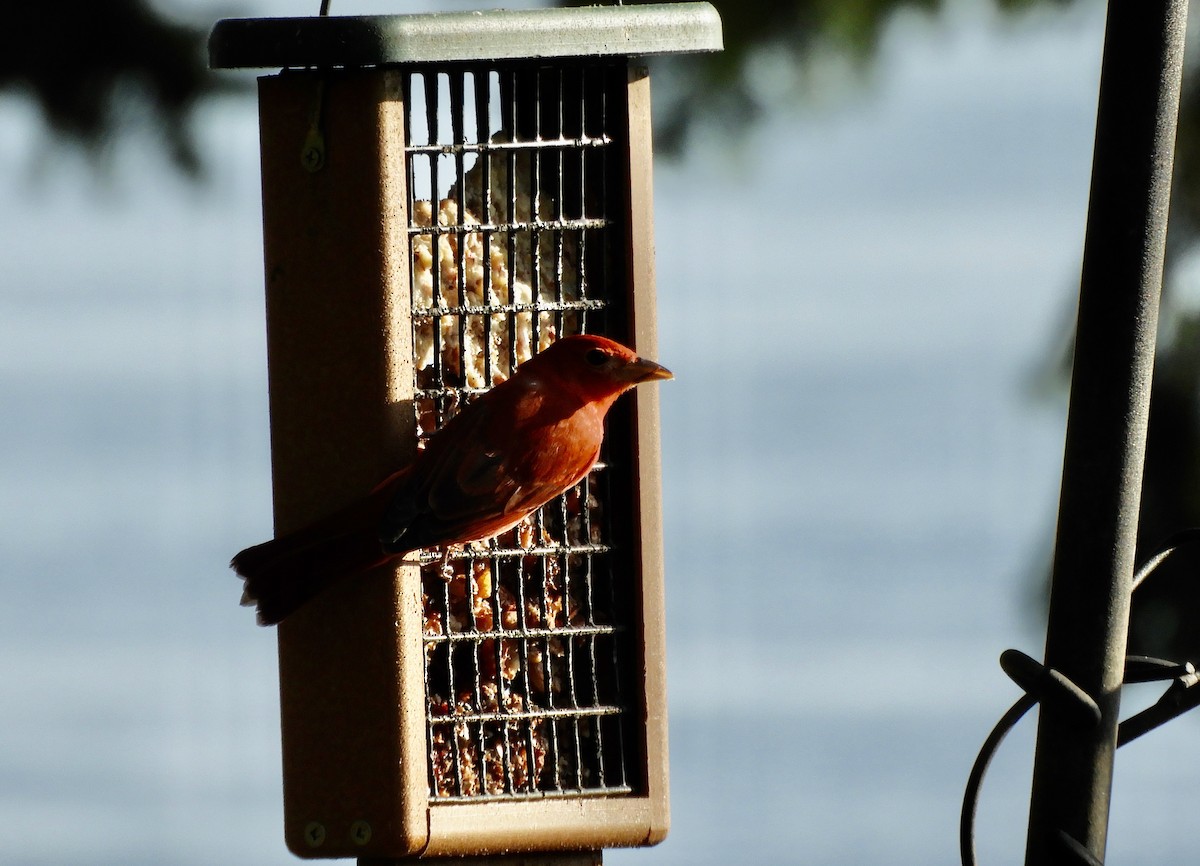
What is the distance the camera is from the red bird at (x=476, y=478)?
8.32 ft

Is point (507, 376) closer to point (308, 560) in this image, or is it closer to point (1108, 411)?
point (308, 560)

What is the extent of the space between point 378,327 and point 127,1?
3026mm

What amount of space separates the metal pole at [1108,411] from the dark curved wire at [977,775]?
42mm

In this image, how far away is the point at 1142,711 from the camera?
212cm

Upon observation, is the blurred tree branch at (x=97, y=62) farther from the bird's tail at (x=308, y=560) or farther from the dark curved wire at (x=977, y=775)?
the dark curved wire at (x=977, y=775)

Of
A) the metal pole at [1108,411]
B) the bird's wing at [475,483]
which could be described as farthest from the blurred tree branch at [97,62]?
the metal pole at [1108,411]

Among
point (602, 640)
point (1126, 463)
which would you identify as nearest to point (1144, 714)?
point (1126, 463)

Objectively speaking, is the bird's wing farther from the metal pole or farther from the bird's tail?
the metal pole

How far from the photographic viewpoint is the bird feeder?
2.57 m

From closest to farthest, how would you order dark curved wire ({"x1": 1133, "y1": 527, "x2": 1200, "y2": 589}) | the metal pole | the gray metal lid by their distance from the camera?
the metal pole < dark curved wire ({"x1": 1133, "y1": 527, "x2": 1200, "y2": 589}) < the gray metal lid

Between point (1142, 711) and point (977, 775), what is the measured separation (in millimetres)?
224

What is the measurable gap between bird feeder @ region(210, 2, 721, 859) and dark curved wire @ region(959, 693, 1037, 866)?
2.65 ft

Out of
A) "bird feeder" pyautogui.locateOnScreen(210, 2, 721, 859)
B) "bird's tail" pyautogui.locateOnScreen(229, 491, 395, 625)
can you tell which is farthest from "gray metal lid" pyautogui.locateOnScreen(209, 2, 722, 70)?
"bird's tail" pyautogui.locateOnScreen(229, 491, 395, 625)

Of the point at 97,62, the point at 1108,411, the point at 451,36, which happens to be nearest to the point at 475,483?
the point at 451,36
